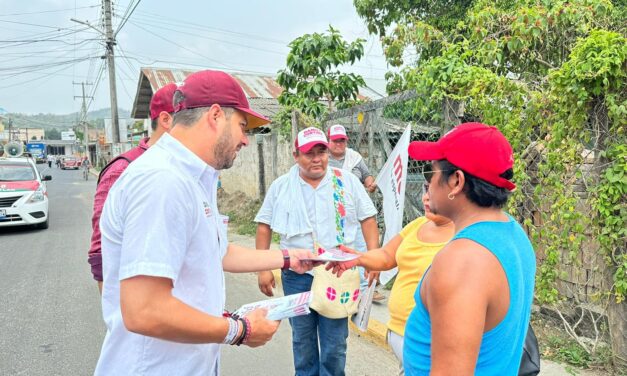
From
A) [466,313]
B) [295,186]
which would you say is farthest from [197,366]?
[295,186]

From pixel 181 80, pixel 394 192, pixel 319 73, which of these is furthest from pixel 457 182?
pixel 181 80

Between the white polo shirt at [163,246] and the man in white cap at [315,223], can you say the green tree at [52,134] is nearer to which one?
the man in white cap at [315,223]

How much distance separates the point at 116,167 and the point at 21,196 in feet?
29.4

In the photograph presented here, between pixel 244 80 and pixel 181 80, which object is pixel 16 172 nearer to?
pixel 181 80

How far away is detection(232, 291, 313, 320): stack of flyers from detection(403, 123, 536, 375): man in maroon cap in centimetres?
48

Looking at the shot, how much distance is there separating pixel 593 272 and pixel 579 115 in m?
1.17

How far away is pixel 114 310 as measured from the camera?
5.29ft

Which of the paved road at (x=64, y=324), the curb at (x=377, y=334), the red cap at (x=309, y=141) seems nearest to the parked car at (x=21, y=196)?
the paved road at (x=64, y=324)

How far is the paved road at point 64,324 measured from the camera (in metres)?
3.91

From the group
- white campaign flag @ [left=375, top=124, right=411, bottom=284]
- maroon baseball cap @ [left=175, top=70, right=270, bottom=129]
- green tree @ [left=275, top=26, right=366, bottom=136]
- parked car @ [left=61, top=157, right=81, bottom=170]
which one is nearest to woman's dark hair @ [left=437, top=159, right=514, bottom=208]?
maroon baseball cap @ [left=175, top=70, right=270, bottom=129]

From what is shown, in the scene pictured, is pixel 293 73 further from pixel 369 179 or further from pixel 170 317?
pixel 170 317

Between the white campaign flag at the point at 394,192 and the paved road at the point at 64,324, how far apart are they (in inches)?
58.7

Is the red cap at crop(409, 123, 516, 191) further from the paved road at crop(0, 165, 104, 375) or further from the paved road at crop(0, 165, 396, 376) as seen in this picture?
the paved road at crop(0, 165, 104, 375)

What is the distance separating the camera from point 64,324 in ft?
16.0
